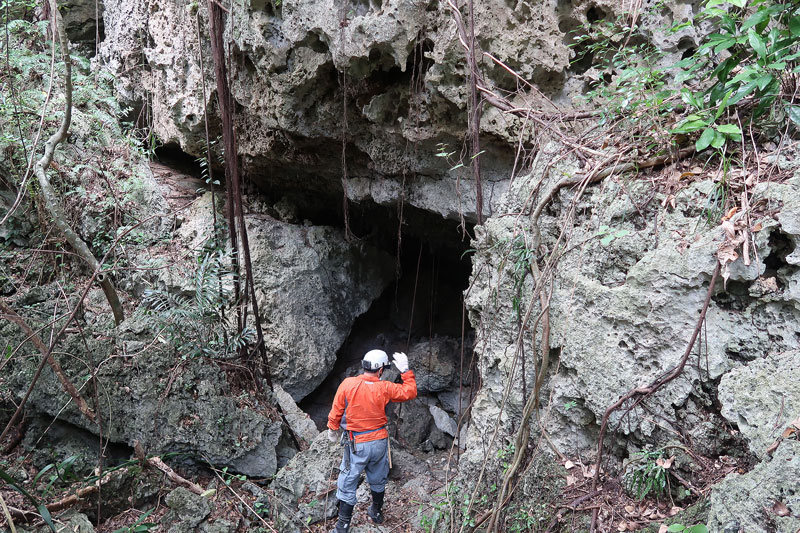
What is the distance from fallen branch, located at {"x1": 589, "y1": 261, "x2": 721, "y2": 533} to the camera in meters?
1.93

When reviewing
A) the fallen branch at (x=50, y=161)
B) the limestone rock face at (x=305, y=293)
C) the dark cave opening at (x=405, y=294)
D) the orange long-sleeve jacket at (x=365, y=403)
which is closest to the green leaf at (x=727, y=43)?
the orange long-sleeve jacket at (x=365, y=403)

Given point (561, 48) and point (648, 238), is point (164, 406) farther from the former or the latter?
point (561, 48)

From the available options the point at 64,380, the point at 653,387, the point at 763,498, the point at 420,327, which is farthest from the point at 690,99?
the point at 420,327

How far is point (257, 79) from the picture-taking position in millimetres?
4727

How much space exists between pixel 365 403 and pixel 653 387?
210 centimetres

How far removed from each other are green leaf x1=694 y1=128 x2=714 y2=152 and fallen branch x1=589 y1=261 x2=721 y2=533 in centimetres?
54

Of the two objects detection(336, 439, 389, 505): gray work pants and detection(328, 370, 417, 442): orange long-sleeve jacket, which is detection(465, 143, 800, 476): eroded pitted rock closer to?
detection(328, 370, 417, 442): orange long-sleeve jacket

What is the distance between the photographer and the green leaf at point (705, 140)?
212 cm

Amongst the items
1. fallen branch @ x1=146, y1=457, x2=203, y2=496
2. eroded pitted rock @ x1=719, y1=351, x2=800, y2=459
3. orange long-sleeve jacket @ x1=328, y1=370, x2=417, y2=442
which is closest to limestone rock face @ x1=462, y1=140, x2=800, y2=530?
eroded pitted rock @ x1=719, y1=351, x2=800, y2=459

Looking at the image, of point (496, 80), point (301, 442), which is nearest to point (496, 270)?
point (496, 80)

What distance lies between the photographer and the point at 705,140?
2.12m

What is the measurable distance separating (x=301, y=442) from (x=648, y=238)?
12.2 feet

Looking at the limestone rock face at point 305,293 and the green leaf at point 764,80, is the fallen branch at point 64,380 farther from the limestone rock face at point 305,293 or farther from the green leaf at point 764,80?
the green leaf at point 764,80

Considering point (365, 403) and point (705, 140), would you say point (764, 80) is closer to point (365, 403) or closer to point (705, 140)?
point (705, 140)
